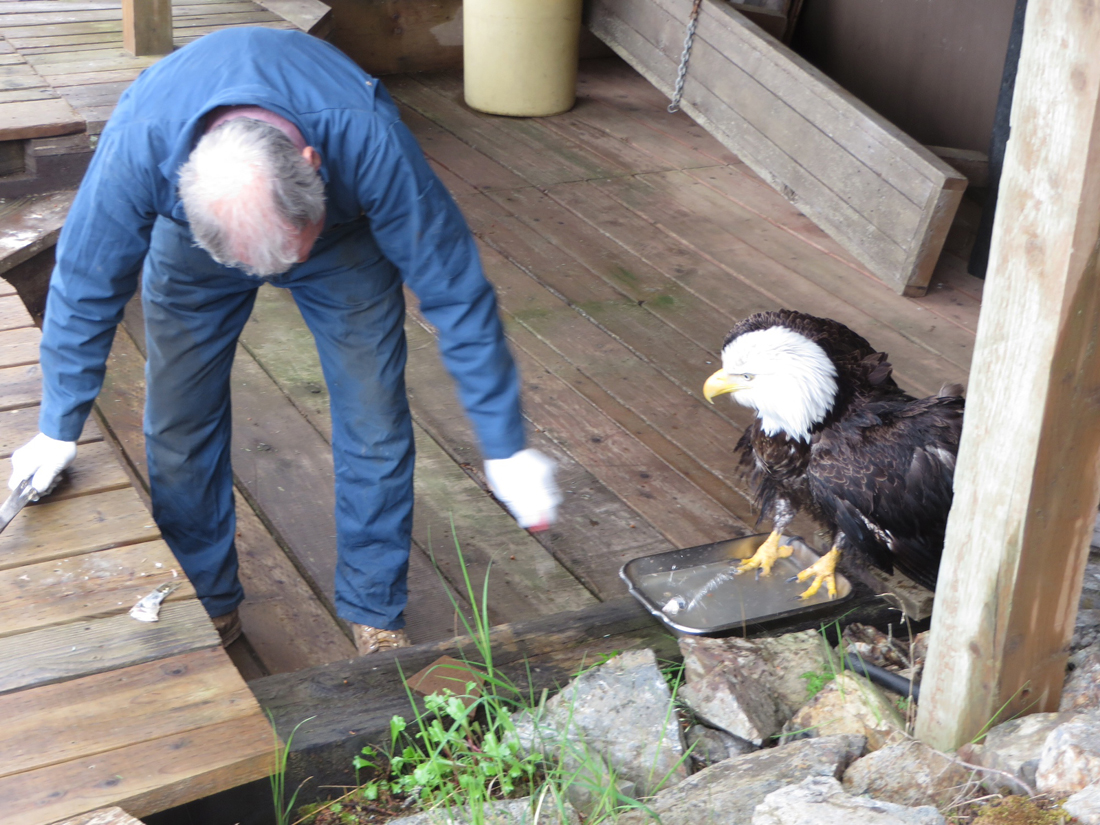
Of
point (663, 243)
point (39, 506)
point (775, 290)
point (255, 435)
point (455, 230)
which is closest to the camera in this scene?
point (455, 230)

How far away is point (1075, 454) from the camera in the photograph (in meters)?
1.58

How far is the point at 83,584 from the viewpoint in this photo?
6.24 ft

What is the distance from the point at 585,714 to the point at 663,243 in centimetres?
291

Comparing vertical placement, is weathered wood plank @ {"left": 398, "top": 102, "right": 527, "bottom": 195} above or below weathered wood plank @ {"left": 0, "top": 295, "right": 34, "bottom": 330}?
below

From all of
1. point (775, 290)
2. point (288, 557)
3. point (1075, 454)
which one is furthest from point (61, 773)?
point (775, 290)

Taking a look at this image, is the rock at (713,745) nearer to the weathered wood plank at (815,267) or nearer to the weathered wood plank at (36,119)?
the weathered wood plank at (815,267)

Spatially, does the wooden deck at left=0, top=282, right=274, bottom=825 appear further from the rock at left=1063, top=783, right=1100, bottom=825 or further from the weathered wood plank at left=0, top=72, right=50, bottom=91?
the weathered wood plank at left=0, top=72, right=50, bottom=91

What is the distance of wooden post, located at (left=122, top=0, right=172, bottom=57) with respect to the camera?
421cm

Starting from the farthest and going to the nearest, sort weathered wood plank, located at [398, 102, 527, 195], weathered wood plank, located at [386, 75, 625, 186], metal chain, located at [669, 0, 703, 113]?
weathered wood plank, located at [386, 75, 625, 186] < weathered wood plank, located at [398, 102, 527, 195] < metal chain, located at [669, 0, 703, 113]

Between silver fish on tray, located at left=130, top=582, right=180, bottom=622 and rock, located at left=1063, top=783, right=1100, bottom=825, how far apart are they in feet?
4.70

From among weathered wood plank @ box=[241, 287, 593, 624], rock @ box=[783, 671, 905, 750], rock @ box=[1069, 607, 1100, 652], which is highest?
rock @ box=[1069, 607, 1100, 652]

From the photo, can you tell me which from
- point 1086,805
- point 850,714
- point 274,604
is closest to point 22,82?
point 274,604

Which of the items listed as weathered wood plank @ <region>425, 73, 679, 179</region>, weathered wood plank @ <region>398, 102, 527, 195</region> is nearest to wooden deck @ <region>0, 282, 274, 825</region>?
weathered wood plank @ <region>398, 102, 527, 195</region>

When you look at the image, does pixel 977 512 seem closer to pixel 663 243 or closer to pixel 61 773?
pixel 61 773
